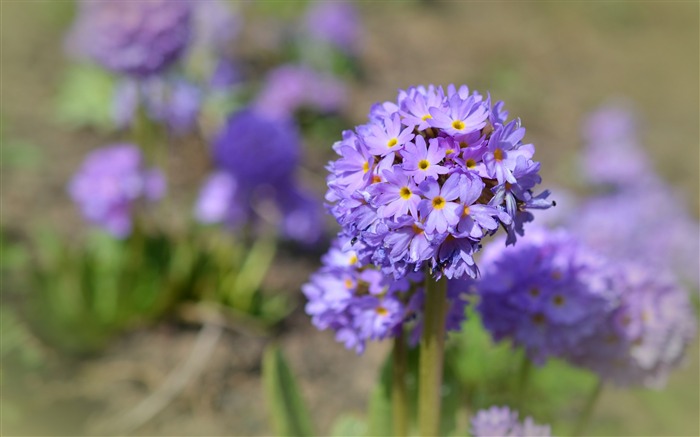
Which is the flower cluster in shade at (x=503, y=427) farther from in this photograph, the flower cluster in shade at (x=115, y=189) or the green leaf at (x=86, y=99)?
the green leaf at (x=86, y=99)

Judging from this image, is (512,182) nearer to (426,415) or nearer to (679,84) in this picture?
(426,415)

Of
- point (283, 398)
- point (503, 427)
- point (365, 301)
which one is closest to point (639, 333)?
point (503, 427)

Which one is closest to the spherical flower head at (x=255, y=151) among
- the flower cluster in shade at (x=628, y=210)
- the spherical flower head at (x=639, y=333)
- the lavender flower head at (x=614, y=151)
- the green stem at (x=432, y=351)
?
the flower cluster in shade at (x=628, y=210)

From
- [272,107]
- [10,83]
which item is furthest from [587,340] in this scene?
[10,83]

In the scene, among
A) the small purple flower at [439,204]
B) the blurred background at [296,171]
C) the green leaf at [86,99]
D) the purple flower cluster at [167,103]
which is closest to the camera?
the small purple flower at [439,204]

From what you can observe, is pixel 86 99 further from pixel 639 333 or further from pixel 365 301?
pixel 639 333

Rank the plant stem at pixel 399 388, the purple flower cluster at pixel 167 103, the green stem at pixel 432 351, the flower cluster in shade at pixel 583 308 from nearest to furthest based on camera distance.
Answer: the green stem at pixel 432 351 < the plant stem at pixel 399 388 < the flower cluster in shade at pixel 583 308 < the purple flower cluster at pixel 167 103
